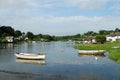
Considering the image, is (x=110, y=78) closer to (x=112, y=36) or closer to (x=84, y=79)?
(x=84, y=79)

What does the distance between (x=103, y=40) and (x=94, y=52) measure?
4749 centimetres

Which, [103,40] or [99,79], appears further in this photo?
[103,40]

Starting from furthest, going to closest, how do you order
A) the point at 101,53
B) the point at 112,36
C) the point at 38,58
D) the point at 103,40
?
the point at 112,36, the point at 103,40, the point at 101,53, the point at 38,58

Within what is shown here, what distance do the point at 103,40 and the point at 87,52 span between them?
46.7 meters

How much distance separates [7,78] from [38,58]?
26285mm

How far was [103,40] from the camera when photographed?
11950 cm

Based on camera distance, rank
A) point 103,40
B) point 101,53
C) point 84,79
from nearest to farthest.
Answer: point 84,79 → point 101,53 → point 103,40

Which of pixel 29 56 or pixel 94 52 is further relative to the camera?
pixel 94 52

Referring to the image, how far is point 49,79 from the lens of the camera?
32531 mm

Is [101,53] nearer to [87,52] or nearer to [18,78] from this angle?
[87,52]

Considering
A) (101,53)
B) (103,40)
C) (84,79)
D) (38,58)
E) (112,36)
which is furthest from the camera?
(112,36)

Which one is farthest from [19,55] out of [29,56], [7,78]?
[7,78]

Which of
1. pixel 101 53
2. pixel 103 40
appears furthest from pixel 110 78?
pixel 103 40

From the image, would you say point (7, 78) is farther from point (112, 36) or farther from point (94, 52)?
point (112, 36)
